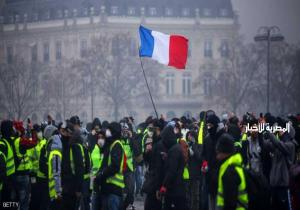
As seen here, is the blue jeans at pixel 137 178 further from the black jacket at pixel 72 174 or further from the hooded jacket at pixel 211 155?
the black jacket at pixel 72 174

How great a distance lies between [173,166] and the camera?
18062 millimetres

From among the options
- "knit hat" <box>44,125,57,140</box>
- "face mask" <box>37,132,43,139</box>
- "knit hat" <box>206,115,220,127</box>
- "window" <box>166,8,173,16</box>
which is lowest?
"face mask" <box>37,132,43,139</box>

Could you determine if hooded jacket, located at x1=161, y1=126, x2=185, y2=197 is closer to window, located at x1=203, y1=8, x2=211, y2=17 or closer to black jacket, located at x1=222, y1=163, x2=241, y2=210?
black jacket, located at x1=222, y1=163, x2=241, y2=210

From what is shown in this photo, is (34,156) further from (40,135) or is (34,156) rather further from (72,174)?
(72,174)

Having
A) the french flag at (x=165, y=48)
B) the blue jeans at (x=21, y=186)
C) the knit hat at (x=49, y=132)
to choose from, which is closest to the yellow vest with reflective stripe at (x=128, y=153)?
the blue jeans at (x=21, y=186)

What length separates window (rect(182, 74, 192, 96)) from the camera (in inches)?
4557

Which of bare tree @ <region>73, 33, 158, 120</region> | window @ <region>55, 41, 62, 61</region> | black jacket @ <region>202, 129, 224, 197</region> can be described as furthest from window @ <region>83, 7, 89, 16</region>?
black jacket @ <region>202, 129, 224, 197</region>

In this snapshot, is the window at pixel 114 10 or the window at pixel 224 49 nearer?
the window at pixel 114 10

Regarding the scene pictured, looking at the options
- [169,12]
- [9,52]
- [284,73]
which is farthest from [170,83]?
[284,73]

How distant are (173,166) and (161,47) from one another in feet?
30.6

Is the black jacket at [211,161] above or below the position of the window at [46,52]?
below

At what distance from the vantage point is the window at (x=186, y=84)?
115750 millimetres

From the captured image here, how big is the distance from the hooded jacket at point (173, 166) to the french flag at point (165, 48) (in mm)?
8527

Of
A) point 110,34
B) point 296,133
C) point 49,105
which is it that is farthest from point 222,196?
point 110,34
